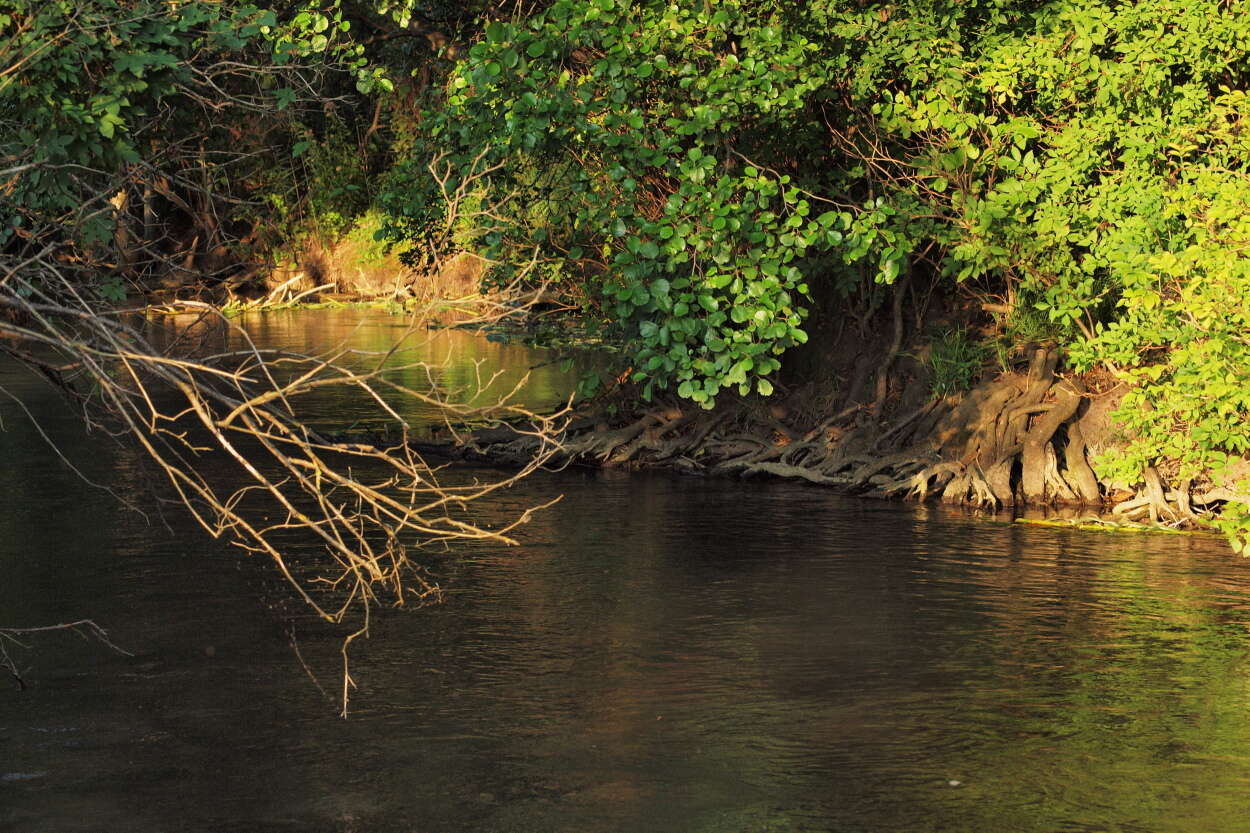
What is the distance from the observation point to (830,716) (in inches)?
390

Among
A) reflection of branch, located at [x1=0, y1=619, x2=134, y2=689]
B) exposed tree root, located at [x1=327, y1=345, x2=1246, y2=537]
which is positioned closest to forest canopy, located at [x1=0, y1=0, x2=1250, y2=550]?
exposed tree root, located at [x1=327, y1=345, x2=1246, y2=537]

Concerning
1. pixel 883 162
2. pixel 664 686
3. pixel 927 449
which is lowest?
pixel 664 686

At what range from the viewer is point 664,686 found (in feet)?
34.3

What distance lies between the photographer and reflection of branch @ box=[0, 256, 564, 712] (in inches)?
277

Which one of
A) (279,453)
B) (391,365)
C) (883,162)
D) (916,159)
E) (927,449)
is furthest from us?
(391,365)

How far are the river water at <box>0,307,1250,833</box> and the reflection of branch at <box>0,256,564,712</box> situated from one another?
54 centimetres

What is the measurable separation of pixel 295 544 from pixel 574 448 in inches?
175

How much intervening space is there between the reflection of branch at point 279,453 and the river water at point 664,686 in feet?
1.76

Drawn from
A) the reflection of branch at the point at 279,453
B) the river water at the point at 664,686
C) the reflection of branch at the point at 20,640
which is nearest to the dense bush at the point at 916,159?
the river water at the point at 664,686

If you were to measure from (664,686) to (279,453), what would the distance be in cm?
A: 428

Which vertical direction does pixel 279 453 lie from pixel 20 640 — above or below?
above

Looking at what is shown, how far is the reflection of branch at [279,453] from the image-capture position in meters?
7.05

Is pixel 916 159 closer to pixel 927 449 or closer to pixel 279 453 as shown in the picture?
pixel 927 449

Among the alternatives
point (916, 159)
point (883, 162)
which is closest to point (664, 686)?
point (916, 159)
